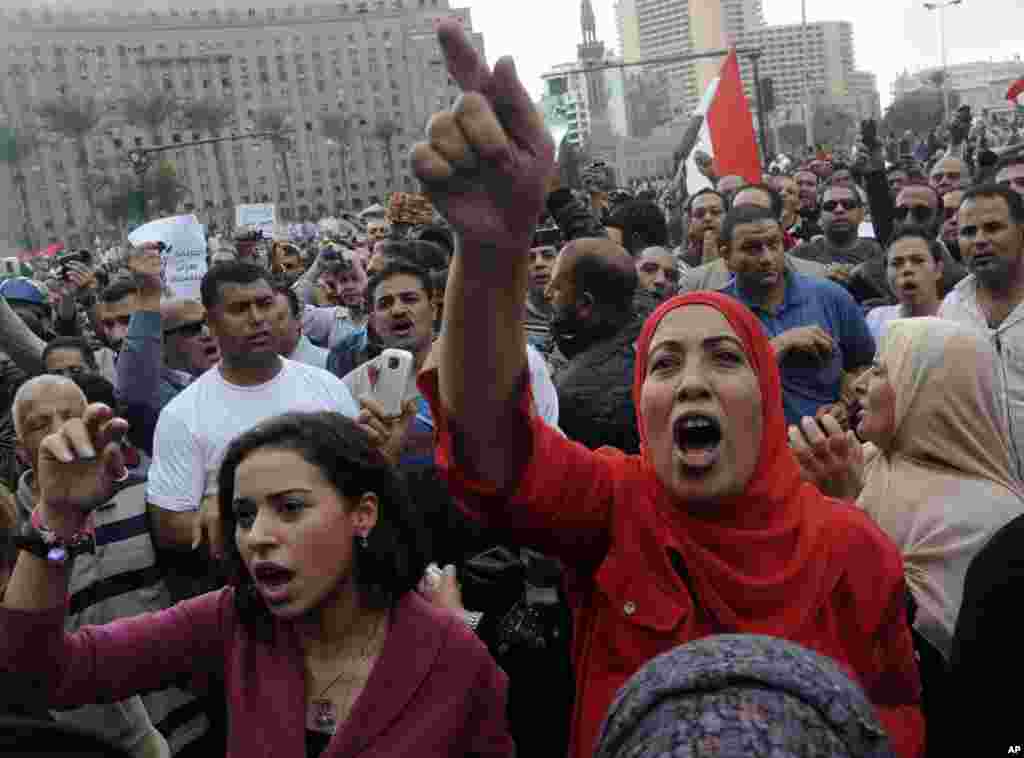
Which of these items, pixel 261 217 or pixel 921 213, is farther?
pixel 261 217

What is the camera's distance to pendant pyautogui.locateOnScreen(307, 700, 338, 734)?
6.10ft

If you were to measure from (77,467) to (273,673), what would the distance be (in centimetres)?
51

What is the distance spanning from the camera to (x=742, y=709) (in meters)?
0.97

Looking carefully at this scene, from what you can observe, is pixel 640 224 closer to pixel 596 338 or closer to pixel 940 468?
pixel 596 338

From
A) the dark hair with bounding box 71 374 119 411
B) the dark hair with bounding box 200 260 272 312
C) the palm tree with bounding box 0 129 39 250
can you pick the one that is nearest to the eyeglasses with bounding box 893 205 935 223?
the dark hair with bounding box 200 260 272 312

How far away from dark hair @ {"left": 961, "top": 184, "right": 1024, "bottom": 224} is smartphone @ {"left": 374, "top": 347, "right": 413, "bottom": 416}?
2517 mm

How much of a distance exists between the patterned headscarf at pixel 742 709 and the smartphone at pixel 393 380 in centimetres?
225

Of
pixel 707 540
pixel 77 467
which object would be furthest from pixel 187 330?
pixel 707 540

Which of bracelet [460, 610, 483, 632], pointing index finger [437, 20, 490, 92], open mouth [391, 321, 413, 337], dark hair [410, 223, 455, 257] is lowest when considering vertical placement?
bracelet [460, 610, 483, 632]

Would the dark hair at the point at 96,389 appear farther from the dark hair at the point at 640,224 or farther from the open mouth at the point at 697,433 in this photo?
the dark hair at the point at 640,224

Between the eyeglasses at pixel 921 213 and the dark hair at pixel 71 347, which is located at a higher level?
the eyeglasses at pixel 921 213

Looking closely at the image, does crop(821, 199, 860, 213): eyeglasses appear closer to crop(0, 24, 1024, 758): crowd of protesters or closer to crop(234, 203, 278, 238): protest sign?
crop(0, 24, 1024, 758): crowd of protesters

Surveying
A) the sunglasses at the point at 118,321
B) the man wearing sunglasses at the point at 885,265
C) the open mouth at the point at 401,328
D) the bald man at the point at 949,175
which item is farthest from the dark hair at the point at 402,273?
the bald man at the point at 949,175

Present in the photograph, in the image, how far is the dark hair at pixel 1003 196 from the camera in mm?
4203
